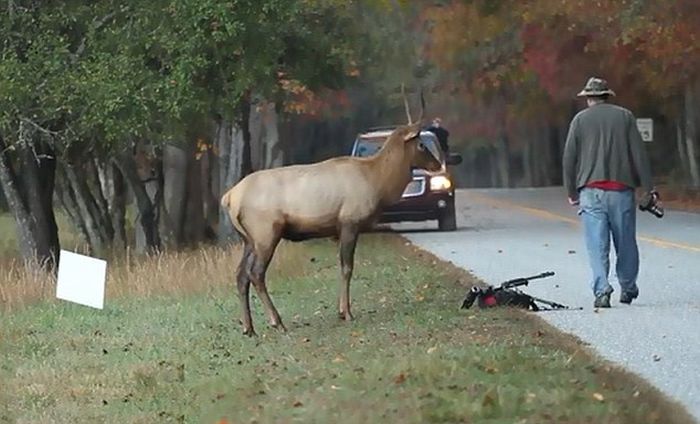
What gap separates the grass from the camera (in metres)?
10.1

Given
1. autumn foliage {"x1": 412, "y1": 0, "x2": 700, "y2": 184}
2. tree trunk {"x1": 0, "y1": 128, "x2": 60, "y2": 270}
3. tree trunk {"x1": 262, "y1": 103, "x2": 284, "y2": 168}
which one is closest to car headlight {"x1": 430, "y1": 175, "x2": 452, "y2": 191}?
tree trunk {"x1": 0, "y1": 128, "x2": 60, "y2": 270}

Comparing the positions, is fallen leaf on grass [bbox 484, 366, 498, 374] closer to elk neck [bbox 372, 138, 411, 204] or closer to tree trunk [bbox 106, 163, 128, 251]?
elk neck [bbox 372, 138, 411, 204]

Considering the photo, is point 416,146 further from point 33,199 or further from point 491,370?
point 33,199

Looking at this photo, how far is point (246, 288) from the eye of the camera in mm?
15539

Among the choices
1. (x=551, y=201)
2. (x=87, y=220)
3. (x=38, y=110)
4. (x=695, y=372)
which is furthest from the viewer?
(x=551, y=201)

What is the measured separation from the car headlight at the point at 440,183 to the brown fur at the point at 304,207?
15820mm

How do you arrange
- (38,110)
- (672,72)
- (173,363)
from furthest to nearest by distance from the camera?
(672,72)
(38,110)
(173,363)

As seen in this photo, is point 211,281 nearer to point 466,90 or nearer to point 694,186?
point 694,186

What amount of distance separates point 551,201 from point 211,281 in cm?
2710

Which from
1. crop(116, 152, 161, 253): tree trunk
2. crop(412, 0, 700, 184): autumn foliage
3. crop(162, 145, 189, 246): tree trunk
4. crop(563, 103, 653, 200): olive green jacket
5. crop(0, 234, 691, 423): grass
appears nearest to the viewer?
crop(0, 234, 691, 423): grass

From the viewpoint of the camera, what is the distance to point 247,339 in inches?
587

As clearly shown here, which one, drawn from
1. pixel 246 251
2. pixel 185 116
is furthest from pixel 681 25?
pixel 246 251

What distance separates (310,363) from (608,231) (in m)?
4.78

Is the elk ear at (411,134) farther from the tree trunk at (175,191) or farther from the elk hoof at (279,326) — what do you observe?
the tree trunk at (175,191)
